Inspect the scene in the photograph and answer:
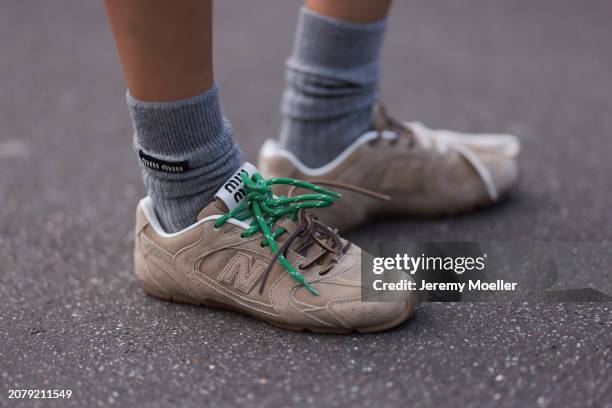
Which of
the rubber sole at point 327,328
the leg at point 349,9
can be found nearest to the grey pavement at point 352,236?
the rubber sole at point 327,328

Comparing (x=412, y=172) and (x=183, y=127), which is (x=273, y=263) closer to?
(x=183, y=127)

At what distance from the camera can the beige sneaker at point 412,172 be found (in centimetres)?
A: 150

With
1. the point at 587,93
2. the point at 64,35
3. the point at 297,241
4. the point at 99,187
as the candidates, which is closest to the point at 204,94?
the point at 297,241

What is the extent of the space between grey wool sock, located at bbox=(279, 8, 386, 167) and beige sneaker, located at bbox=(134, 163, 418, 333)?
1.03 feet

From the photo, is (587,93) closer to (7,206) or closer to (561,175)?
(561,175)

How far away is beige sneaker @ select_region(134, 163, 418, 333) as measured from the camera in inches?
43.5

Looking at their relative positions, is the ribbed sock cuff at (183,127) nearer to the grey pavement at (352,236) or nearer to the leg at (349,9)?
the grey pavement at (352,236)

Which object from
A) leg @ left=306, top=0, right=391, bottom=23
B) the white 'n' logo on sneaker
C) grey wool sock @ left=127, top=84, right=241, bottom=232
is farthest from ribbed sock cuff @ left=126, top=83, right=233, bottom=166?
leg @ left=306, top=0, right=391, bottom=23

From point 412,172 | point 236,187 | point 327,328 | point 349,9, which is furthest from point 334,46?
point 327,328

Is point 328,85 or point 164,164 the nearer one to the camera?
point 164,164

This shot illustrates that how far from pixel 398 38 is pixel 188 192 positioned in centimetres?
211

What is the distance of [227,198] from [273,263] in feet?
0.43

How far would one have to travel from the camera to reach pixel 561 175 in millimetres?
1832

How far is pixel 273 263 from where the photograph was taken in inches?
44.3
